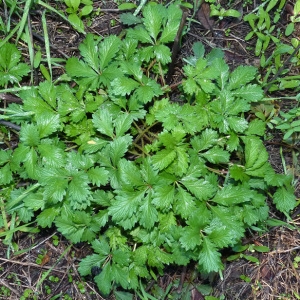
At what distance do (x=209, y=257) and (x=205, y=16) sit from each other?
57.6 inches

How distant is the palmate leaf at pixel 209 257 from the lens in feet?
7.14

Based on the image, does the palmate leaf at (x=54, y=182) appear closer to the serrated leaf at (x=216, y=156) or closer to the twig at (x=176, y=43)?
the serrated leaf at (x=216, y=156)

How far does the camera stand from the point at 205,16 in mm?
2707

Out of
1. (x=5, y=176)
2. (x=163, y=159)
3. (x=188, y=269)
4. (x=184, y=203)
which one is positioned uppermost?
(x=163, y=159)

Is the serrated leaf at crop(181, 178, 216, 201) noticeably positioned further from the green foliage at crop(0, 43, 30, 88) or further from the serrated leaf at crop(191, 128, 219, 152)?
the green foliage at crop(0, 43, 30, 88)

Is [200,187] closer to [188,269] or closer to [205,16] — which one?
[188,269]

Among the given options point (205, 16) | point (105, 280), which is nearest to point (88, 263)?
point (105, 280)

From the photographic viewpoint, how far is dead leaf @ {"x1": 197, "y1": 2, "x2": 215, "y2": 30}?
270 centimetres

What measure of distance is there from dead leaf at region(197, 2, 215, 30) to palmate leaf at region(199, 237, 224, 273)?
1322 millimetres

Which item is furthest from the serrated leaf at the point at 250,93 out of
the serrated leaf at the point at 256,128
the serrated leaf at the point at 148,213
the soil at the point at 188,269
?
the serrated leaf at the point at 148,213

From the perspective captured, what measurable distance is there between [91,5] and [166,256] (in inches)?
61.8

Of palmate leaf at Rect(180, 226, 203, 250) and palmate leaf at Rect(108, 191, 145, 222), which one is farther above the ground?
palmate leaf at Rect(108, 191, 145, 222)

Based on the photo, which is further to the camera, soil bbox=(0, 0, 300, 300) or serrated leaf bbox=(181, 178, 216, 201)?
soil bbox=(0, 0, 300, 300)

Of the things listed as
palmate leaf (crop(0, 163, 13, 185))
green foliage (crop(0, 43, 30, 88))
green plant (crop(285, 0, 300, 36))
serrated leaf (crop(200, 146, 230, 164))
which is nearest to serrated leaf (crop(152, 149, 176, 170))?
serrated leaf (crop(200, 146, 230, 164))
